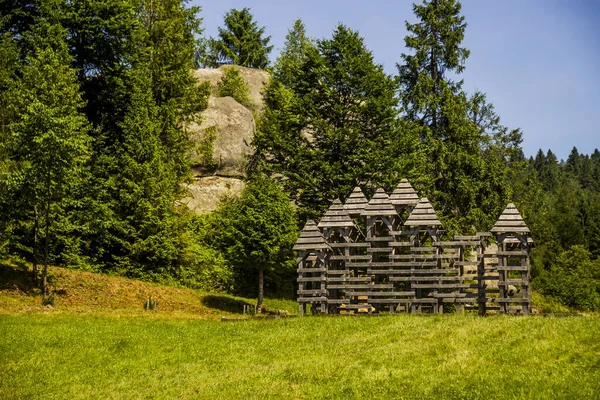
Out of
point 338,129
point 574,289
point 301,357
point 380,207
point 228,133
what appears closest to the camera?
point 301,357

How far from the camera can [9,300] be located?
31438mm

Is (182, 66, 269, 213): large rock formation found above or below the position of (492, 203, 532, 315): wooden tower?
above

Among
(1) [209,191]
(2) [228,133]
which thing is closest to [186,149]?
(1) [209,191]

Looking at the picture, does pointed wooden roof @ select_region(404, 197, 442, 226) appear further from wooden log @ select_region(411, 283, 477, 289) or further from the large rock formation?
the large rock formation

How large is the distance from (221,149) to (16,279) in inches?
1001

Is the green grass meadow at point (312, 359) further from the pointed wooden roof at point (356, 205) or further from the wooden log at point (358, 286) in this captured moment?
the pointed wooden roof at point (356, 205)

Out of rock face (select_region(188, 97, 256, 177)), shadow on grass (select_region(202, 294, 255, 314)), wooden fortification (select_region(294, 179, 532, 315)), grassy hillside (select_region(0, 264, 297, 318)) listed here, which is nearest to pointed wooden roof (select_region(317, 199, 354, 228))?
wooden fortification (select_region(294, 179, 532, 315))

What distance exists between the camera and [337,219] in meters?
28.7

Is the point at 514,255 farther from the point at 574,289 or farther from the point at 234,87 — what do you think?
the point at 234,87

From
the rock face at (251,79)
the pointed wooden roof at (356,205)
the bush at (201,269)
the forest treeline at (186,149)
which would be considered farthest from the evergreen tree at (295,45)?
the pointed wooden roof at (356,205)

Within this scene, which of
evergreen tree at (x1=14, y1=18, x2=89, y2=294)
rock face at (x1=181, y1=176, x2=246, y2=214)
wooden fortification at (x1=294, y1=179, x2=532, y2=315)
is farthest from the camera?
rock face at (x1=181, y1=176, x2=246, y2=214)

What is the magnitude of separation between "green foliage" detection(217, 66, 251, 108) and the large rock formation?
2720 millimetres

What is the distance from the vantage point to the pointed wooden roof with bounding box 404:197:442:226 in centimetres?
2722

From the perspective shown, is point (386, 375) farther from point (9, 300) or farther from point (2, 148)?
point (2, 148)
